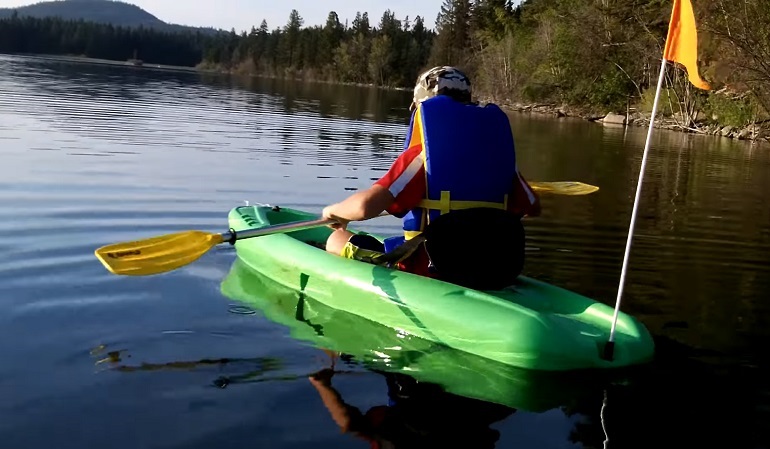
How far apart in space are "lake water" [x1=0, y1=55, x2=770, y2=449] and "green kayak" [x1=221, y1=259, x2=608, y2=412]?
0.08 m

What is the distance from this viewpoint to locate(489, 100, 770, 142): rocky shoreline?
2708cm

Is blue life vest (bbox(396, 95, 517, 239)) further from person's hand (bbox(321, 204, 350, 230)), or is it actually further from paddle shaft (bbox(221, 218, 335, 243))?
paddle shaft (bbox(221, 218, 335, 243))

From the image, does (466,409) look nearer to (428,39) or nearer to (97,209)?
(97,209)

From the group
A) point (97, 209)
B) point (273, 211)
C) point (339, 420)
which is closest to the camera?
point (339, 420)

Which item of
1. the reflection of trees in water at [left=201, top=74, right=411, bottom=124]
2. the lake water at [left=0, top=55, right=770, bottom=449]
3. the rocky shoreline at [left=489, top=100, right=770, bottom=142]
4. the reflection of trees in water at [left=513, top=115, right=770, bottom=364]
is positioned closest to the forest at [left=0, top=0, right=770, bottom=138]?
the rocky shoreline at [left=489, top=100, right=770, bottom=142]

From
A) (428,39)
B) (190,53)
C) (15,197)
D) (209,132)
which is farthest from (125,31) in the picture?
(15,197)

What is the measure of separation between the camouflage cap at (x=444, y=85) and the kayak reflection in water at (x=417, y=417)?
1668 millimetres

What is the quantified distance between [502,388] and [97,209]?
5255 mm

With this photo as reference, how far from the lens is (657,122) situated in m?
34.6

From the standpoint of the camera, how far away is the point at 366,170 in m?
13.1

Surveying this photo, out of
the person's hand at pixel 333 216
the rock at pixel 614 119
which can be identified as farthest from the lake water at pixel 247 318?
the rock at pixel 614 119

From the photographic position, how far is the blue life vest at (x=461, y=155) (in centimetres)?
452

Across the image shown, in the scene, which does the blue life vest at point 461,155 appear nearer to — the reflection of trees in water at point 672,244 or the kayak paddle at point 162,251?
the kayak paddle at point 162,251

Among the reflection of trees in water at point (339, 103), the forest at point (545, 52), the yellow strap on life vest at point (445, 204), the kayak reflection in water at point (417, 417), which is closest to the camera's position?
the kayak reflection in water at point (417, 417)
